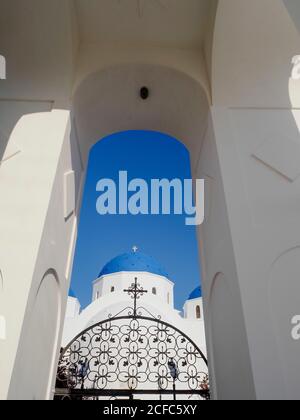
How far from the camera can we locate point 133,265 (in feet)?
63.6

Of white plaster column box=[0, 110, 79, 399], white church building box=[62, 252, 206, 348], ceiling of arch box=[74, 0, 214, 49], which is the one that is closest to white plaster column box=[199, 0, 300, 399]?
ceiling of arch box=[74, 0, 214, 49]

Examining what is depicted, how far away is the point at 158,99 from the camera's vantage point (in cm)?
432

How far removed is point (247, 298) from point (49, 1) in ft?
12.4

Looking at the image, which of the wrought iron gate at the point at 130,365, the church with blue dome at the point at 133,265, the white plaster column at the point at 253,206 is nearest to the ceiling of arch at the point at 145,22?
the white plaster column at the point at 253,206

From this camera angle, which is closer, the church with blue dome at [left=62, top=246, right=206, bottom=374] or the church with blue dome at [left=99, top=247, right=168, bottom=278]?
the church with blue dome at [left=62, top=246, right=206, bottom=374]

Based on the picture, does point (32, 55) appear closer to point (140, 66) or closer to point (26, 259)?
point (140, 66)

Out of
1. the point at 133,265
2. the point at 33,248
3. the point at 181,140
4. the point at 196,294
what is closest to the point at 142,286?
the point at 133,265

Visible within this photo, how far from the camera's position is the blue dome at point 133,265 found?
63.6 ft

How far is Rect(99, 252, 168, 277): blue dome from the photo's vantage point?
19391 millimetres

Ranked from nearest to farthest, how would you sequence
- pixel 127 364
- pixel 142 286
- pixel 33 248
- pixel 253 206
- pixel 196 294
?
pixel 33 248, pixel 253 206, pixel 127 364, pixel 142 286, pixel 196 294

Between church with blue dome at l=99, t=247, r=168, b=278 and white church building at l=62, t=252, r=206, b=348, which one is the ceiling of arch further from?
church with blue dome at l=99, t=247, r=168, b=278

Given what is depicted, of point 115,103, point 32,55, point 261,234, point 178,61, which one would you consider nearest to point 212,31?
point 178,61

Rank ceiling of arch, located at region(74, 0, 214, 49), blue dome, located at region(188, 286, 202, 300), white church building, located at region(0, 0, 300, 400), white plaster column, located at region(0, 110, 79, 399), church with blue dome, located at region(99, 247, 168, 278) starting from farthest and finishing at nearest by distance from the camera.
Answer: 1. blue dome, located at region(188, 286, 202, 300)
2. church with blue dome, located at region(99, 247, 168, 278)
3. ceiling of arch, located at region(74, 0, 214, 49)
4. white church building, located at region(0, 0, 300, 400)
5. white plaster column, located at region(0, 110, 79, 399)

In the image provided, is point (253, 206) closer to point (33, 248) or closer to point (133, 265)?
point (33, 248)
